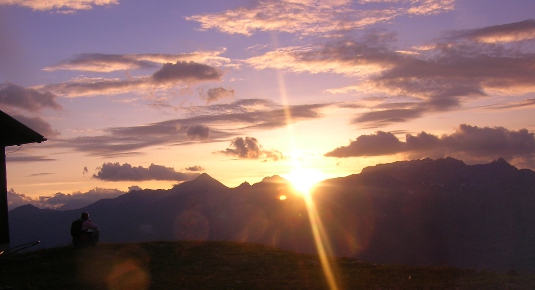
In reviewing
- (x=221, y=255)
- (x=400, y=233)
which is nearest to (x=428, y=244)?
(x=400, y=233)

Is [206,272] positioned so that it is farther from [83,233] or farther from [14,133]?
[14,133]

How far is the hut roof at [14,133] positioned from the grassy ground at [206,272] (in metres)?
5.44

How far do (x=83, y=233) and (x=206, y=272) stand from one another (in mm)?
7761

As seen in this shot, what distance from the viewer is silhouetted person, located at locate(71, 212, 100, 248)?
82.2 ft

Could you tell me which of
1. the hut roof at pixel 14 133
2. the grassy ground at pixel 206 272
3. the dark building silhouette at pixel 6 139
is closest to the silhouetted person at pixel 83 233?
the grassy ground at pixel 206 272

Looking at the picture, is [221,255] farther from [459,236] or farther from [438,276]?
[459,236]

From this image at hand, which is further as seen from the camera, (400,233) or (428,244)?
(400,233)

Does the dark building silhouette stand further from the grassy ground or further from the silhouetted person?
the silhouetted person

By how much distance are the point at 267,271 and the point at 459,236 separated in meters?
182

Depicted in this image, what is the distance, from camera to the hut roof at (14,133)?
24672 mm

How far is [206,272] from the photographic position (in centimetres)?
2064

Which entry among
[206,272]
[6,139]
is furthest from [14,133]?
[206,272]

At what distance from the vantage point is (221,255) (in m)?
24.3

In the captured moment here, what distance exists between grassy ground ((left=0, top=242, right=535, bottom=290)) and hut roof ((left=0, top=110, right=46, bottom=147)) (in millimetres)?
5441
